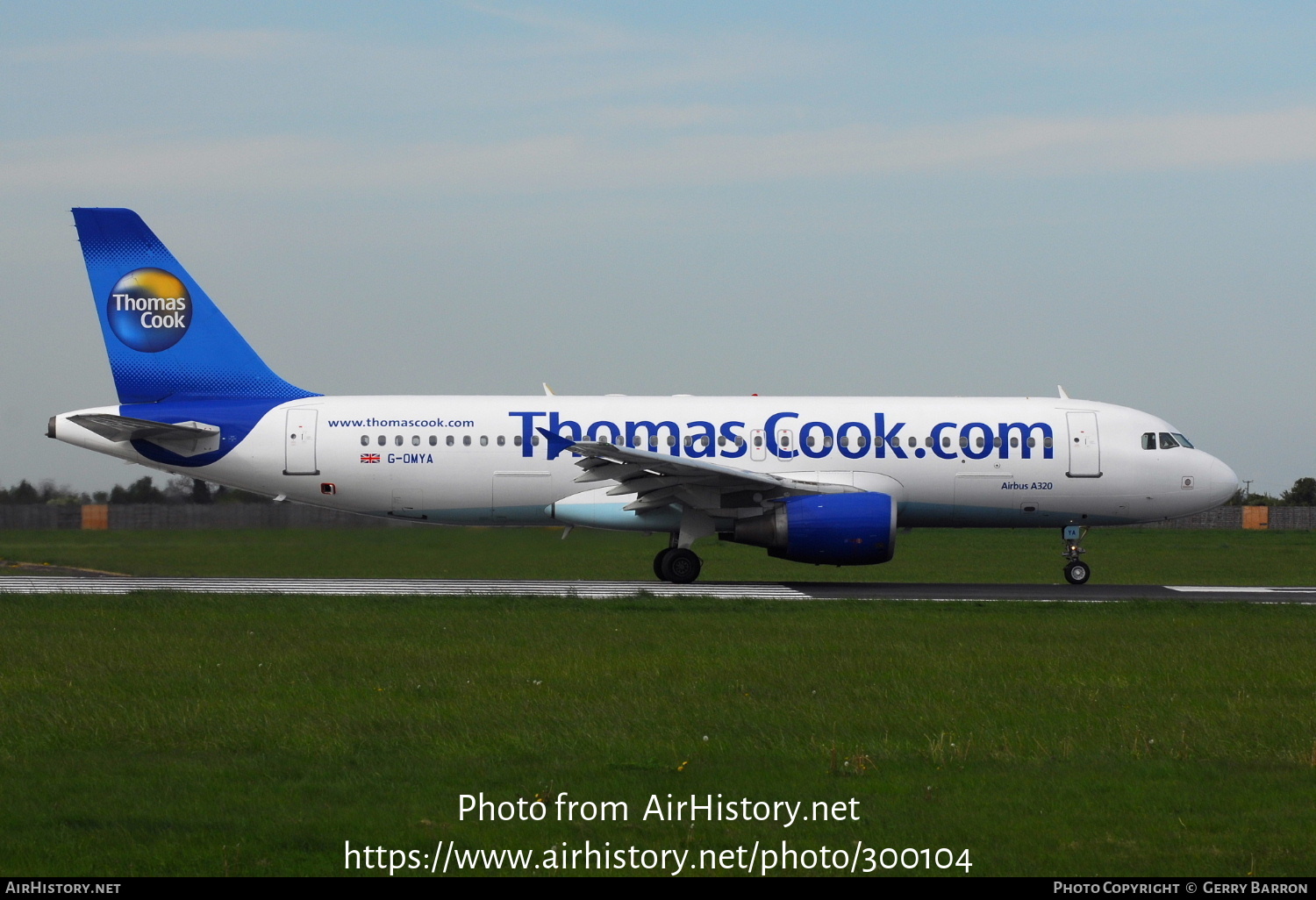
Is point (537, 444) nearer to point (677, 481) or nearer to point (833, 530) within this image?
point (677, 481)

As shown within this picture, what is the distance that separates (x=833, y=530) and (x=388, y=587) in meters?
7.10

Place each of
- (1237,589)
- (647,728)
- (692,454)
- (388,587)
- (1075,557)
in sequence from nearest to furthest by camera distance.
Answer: (647,728) → (388,587) → (1237,589) → (692,454) → (1075,557)

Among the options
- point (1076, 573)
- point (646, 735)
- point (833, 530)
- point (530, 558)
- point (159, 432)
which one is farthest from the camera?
point (530, 558)

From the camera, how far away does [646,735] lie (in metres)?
9.44

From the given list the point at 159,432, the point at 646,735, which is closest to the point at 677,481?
the point at 159,432

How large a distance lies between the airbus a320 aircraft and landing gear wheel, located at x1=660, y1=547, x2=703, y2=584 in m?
0.03

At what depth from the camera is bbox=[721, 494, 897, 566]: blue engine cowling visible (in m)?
21.7

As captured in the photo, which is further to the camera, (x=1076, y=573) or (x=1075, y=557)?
(x=1075, y=557)

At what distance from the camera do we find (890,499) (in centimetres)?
2228

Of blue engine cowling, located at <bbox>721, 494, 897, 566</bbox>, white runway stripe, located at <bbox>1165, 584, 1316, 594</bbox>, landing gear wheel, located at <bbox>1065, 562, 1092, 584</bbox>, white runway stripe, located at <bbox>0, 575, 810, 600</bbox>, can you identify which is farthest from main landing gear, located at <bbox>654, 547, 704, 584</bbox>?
white runway stripe, located at <bbox>1165, 584, 1316, 594</bbox>

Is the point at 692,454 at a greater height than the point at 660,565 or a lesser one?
greater

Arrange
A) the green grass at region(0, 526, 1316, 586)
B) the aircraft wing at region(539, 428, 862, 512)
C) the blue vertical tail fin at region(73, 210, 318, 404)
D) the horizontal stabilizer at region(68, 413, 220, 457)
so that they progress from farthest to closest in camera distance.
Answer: the green grass at region(0, 526, 1316, 586)
the blue vertical tail fin at region(73, 210, 318, 404)
the horizontal stabilizer at region(68, 413, 220, 457)
the aircraft wing at region(539, 428, 862, 512)

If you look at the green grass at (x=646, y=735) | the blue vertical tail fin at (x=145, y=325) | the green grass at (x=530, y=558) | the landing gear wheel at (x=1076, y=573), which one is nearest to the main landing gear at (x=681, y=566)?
the green grass at (x=530, y=558)

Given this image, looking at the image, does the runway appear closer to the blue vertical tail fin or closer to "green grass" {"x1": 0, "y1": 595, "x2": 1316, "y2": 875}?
the blue vertical tail fin
